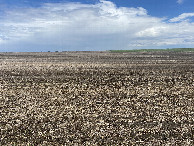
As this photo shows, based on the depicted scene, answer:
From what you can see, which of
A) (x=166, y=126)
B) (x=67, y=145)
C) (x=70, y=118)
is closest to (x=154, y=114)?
(x=166, y=126)

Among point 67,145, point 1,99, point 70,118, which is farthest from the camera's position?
point 1,99

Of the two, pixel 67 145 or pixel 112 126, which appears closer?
pixel 67 145

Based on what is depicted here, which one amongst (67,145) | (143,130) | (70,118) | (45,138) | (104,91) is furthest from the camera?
(104,91)

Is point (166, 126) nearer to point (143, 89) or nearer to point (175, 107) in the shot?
point (175, 107)

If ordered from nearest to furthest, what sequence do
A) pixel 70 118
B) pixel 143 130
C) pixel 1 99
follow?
1. pixel 143 130
2. pixel 70 118
3. pixel 1 99

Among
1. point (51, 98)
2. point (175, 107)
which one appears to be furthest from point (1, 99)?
point (175, 107)

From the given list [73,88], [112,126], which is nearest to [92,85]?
[73,88]

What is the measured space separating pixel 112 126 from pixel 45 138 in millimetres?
3608

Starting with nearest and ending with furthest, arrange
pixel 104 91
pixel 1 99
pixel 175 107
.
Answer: pixel 175 107 → pixel 1 99 → pixel 104 91

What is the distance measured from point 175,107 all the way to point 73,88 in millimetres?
9845

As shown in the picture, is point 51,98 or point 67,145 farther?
point 51,98

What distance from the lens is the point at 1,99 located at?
58.0ft

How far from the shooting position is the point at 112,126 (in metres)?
12.2

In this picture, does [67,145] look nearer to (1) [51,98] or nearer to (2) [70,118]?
(2) [70,118]
